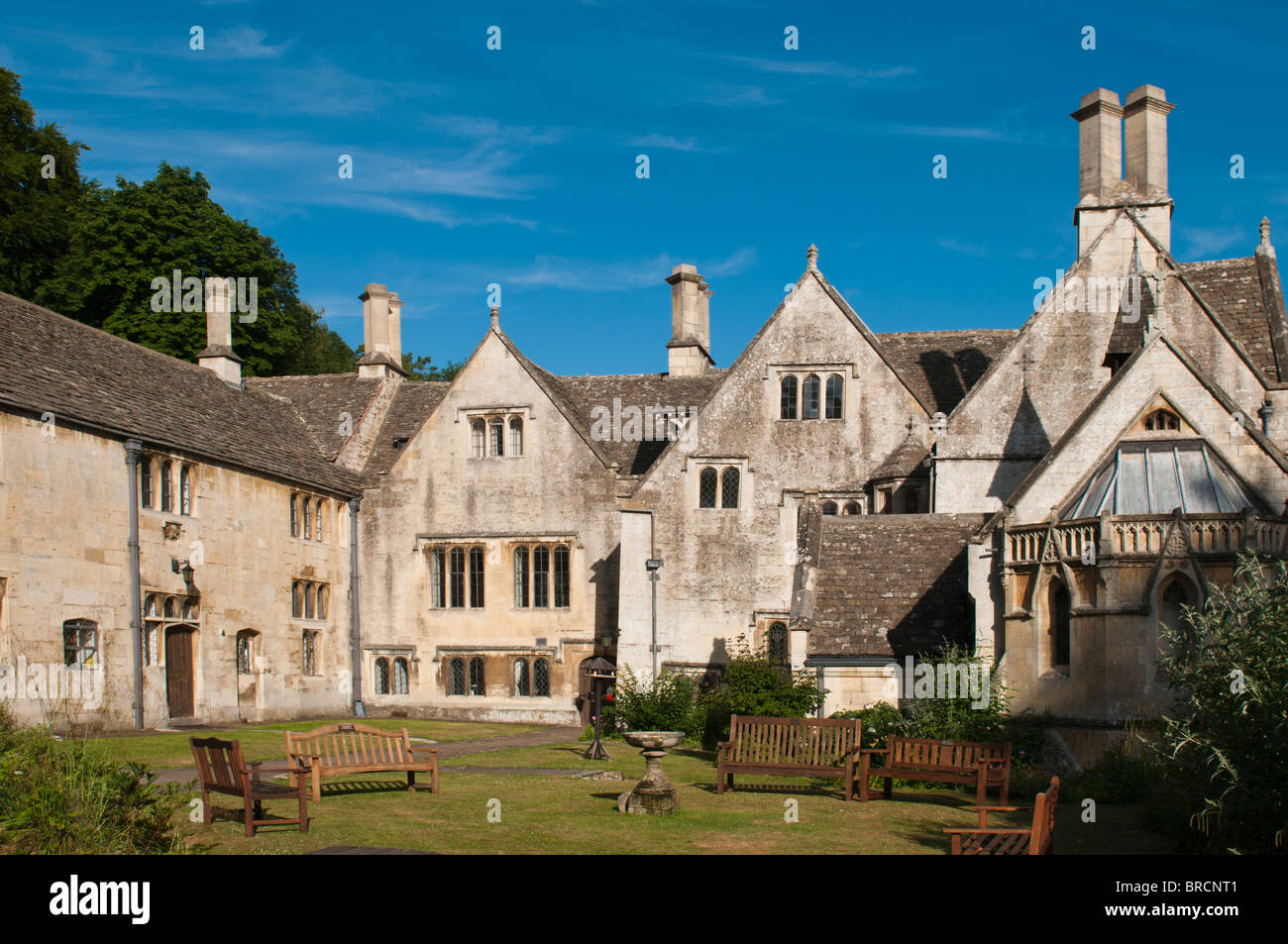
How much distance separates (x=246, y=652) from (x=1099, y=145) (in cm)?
2396

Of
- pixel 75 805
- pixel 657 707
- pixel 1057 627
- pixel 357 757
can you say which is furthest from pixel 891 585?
pixel 75 805

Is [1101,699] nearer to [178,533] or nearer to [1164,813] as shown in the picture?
[1164,813]

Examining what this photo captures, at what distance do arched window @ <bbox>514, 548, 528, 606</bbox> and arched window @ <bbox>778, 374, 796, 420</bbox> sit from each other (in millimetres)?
8298

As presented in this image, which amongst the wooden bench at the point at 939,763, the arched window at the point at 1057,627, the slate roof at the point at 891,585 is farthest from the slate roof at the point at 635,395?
the wooden bench at the point at 939,763

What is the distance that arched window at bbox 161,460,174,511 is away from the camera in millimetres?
28891

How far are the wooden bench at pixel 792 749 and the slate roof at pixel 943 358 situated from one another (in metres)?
16.8

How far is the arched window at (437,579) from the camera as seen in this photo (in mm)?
36594

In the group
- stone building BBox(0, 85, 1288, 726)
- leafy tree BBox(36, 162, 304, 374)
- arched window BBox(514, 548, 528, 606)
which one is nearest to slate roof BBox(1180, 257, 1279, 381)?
stone building BBox(0, 85, 1288, 726)

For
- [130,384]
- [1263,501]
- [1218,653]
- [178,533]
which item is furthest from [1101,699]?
[130,384]

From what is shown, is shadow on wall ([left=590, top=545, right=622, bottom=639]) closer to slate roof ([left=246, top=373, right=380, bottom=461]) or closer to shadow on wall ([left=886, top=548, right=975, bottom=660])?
slate roof ([left=246, top=373, right=380, bottom=461])

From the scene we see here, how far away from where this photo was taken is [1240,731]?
38.0 ft

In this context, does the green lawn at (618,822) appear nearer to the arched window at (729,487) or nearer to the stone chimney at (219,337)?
the arched window at (729,487)

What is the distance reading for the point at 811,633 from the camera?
24000 millimetres

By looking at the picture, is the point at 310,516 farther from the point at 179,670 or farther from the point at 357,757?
the point at 357,757
